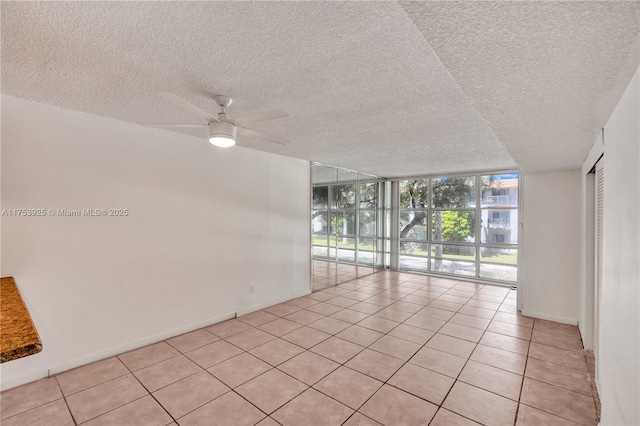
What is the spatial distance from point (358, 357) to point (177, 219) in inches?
110

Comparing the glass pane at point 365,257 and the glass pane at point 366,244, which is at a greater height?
the glass pane at point 366,244

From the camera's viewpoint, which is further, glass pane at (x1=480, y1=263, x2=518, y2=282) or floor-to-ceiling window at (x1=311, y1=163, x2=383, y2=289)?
floor-to-ceiling window at (x1=311, y1=163, x2=383, y2=289)

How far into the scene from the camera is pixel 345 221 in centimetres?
715

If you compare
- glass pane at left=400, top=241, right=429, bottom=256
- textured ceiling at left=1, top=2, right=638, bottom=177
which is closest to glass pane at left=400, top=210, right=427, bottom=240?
glass pane at left=400, top=241, right=429, bottom=256

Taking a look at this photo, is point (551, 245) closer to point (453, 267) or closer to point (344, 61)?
point (453, 267)

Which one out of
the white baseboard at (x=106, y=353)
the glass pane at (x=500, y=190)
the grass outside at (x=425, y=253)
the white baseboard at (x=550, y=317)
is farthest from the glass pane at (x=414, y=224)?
the white baseboard at (x=106, y=353)

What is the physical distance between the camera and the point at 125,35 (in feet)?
5.34

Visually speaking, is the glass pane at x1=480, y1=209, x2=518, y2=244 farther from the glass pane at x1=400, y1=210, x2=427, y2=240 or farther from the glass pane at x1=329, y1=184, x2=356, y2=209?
the glass pane at x1=329, y1=184, x2=356, y2=209

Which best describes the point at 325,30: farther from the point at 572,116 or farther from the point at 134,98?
the point at 134,98

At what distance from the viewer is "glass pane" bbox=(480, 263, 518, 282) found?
20.2 feet

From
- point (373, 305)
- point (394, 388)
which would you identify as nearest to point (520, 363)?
point (394, 388)

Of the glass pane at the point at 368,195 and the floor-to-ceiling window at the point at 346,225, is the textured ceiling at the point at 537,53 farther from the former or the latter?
the glass pane at the point at 368,195

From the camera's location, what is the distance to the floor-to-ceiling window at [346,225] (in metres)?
6.86

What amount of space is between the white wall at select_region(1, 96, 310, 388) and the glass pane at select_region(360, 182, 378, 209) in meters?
3.25
